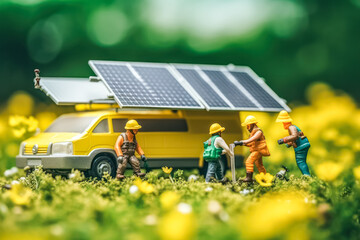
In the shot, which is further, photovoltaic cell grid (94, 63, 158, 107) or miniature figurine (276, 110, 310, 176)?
photovoltaic cell grid (94, 63, 158, 107)

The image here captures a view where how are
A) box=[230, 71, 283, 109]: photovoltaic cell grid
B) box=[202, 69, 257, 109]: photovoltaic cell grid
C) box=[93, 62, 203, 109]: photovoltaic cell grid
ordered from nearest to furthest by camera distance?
box=[93, 62, 203, 109]: photovoltaic cell grid, box=[202, 69, 257, 109]: photovoltaic cell grid, box=[230, 71, 283, 109]: photovoltaic cell grid

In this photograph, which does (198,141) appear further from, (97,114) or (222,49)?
(222,49)

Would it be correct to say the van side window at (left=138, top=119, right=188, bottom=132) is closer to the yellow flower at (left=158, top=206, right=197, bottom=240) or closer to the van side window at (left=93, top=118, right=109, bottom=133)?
Answer: the van side window at (left=93, top=118, right=109, bottom=133)

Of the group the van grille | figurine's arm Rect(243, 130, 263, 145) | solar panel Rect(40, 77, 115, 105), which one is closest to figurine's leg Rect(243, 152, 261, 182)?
figurine's arm Rect(243, 130, 263, 145)

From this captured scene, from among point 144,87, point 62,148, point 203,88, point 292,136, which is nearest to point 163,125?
point 144,87

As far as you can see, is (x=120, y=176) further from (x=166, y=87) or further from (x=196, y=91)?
(x=196, y=91)

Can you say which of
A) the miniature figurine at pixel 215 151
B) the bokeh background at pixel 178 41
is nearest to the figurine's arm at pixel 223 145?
the miniature figurine at pixel 215 151

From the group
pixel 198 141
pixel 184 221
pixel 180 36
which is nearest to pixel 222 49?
pixel 180 36
